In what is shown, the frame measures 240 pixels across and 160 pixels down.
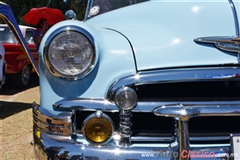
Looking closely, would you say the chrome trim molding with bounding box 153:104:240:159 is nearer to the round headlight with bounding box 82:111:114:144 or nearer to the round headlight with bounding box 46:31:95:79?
the round headlight with bounding box 82:111:114:144

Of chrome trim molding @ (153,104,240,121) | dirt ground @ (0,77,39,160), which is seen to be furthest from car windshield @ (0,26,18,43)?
chrome trim molding @ (153,104,240,121)

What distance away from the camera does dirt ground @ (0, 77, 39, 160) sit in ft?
10.6

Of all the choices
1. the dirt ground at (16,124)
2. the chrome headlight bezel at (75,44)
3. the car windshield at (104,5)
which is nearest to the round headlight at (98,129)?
the chrome headlight bezel at (75,44)

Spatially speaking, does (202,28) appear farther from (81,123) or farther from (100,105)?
(81,123)

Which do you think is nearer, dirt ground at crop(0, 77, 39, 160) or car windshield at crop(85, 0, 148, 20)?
car windshield at crop(85, 0, 148, 20)

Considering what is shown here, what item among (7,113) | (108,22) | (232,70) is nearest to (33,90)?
(7,113)

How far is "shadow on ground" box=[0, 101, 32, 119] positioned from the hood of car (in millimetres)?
3174

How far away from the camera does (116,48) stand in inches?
70.1

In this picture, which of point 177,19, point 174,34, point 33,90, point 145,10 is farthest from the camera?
point 33,90

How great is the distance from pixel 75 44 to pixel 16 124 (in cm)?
295

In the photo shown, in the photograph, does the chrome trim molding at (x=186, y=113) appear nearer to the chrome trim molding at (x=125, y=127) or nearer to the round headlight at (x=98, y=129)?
the chrome trim molding at (x=125, y=127)

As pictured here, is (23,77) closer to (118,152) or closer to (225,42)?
(118,152)

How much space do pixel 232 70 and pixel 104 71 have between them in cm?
73

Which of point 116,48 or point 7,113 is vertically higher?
point 116,48
